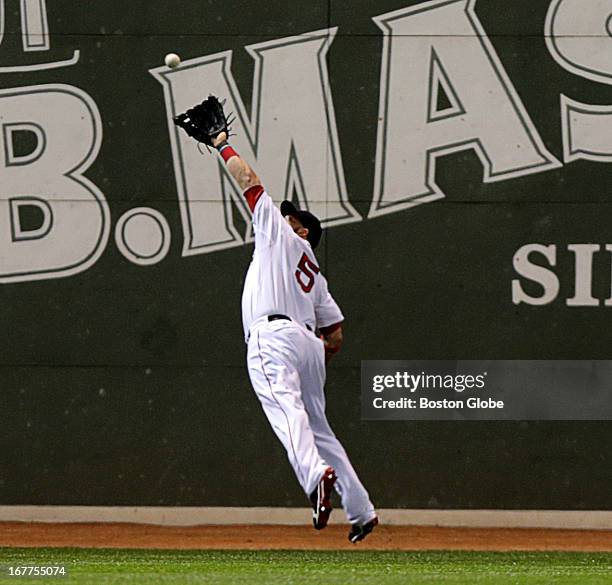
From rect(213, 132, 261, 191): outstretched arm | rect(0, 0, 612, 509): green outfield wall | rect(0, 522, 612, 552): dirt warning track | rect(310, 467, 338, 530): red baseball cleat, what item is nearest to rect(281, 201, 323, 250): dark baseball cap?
rect(213, 132, 261, 191): outstretched arm

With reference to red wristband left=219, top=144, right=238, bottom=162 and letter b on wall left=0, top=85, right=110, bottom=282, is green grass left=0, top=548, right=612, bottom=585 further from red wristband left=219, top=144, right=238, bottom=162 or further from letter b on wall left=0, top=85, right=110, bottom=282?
letter b on wall left=0, top=85, right=110, bottom=282

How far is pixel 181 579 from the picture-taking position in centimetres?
634

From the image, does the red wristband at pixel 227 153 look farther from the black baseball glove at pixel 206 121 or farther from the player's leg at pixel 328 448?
the player's leg at pixel 328 448

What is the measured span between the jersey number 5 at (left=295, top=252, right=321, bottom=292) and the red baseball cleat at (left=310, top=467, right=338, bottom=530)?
3.88 ft

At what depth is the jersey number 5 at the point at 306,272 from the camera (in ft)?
24.3

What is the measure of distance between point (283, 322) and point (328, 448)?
2.56 feet

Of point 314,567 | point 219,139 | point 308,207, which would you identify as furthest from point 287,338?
point 308,207

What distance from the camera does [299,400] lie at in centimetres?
709

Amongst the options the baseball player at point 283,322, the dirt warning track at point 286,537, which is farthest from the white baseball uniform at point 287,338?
the dirt warning track at point 286,537

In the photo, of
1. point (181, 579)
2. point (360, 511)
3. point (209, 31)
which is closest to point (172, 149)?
point (209, 31)

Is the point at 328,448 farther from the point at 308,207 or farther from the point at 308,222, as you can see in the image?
the point at 308,207

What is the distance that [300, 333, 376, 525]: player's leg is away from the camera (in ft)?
24.2

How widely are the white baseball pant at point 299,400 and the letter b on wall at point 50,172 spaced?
3.45 m

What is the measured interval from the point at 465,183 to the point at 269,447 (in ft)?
8.57
